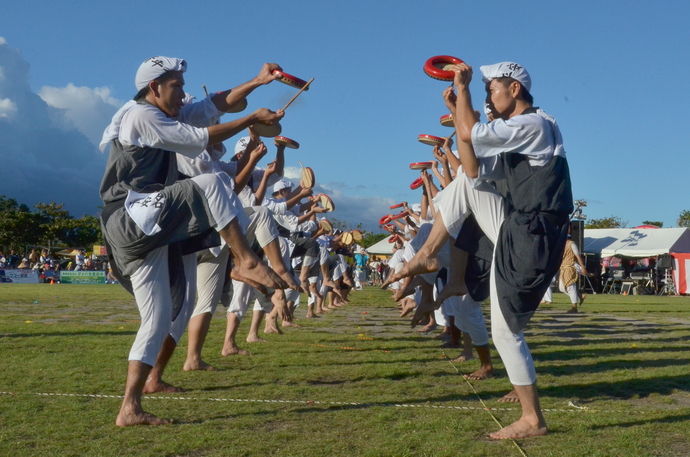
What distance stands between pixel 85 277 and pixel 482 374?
32.9 meters

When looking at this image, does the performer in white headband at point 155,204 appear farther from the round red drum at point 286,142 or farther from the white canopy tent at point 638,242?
the white canopy tent at point 638,242

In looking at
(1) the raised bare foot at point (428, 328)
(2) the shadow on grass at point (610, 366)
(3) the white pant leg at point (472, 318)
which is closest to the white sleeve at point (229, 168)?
(3) the white pant leg at point (472, 318)

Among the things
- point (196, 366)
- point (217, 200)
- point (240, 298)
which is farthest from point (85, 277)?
point (217, 200)

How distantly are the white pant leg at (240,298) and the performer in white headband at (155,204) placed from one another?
113 inches

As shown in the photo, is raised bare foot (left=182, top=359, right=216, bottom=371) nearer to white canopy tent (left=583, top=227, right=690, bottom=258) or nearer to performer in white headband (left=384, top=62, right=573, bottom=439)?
performer in white headband (left=384, top=62, right=573, bottom=439)

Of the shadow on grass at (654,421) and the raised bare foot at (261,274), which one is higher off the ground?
the raised bare foot at (261,274)

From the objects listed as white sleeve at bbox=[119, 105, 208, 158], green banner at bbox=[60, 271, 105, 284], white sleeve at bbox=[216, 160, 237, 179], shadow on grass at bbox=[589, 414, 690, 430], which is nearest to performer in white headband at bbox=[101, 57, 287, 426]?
white sleeve at bbox=[119, 105, 208, 158]

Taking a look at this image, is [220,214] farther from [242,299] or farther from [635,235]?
[635,235]

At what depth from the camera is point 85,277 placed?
113 ft

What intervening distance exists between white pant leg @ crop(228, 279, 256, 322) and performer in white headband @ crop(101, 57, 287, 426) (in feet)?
9.43

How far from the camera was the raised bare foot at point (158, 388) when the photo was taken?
14.8 feet

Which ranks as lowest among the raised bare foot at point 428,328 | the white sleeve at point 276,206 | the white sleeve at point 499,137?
the raised bare foot at point 428,328

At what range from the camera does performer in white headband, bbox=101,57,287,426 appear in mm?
3605

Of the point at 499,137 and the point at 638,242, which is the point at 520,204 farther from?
the point at 638,242
